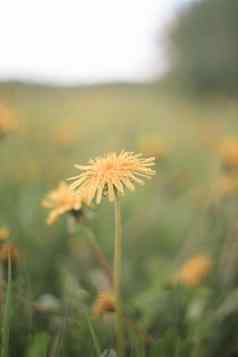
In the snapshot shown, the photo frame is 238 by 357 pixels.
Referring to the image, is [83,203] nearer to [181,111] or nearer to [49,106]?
[49,106]

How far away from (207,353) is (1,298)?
16.3 inches

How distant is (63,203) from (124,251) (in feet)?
2.50

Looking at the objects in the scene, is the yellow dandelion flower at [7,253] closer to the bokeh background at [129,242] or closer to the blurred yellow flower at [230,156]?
the bokeh background at [129,242]

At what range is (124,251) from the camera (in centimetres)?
165

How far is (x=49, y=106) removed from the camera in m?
3.94

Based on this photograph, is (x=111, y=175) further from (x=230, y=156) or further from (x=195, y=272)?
(x=230, y=156)

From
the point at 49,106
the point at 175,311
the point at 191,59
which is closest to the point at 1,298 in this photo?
the point at 175,311

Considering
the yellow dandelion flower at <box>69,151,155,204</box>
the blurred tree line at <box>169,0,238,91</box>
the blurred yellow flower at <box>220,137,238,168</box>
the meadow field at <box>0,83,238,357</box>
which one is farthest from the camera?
the blurred tree line at <box>169,0,238,91</box>

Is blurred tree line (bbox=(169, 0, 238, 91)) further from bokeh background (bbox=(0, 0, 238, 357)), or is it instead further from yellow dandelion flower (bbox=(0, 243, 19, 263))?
yellow dandelion flower (bbox=(0, 243, 19, 263))

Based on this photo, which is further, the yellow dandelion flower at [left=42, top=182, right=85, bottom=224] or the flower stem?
the yellow dandelion flower at [left=42, top=182, right=85, bottom=224]

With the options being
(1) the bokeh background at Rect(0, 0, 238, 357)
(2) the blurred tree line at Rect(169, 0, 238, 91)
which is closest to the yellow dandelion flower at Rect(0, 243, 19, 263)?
(1) the bokeh background at Rect(0, 0, 238, 357)

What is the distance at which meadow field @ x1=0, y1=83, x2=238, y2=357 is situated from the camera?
84 centimetres

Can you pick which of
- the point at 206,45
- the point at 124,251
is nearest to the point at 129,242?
the point at 124,251

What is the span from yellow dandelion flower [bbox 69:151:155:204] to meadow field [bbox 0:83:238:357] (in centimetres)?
15
